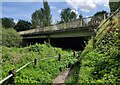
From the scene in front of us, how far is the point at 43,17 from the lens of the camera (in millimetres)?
88250

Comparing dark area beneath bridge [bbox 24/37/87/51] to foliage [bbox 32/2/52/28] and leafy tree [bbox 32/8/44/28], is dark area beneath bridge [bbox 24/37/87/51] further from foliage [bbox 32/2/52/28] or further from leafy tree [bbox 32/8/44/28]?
leafy tree [bbox 32/8/44/28]

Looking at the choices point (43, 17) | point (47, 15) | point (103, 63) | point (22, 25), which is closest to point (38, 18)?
point (43, 17)

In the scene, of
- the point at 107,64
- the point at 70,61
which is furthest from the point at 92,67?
the point at 70,61

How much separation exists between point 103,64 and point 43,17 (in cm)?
7806

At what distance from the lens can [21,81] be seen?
1260 centimetres

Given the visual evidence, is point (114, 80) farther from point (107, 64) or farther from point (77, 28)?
point (77, 28)

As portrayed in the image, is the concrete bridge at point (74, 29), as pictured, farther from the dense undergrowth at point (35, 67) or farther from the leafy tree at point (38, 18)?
the leafy tree at point (38, 18)

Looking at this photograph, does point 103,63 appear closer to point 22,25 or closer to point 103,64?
point 103,64

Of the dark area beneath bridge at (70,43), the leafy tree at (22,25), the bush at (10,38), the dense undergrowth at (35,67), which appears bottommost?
the dense undergrowth at (35,67)

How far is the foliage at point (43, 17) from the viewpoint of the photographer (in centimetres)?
8627

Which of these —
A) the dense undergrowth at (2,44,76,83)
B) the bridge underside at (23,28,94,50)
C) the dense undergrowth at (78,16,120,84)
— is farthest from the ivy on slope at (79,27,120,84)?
the bridge underside at (23,28,94,50)

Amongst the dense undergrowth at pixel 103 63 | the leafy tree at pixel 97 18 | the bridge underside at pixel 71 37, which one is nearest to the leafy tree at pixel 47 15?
the bridge underside at pixel 71 37

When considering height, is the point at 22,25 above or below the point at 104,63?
above

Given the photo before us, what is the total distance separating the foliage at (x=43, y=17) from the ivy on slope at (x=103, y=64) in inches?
2772
